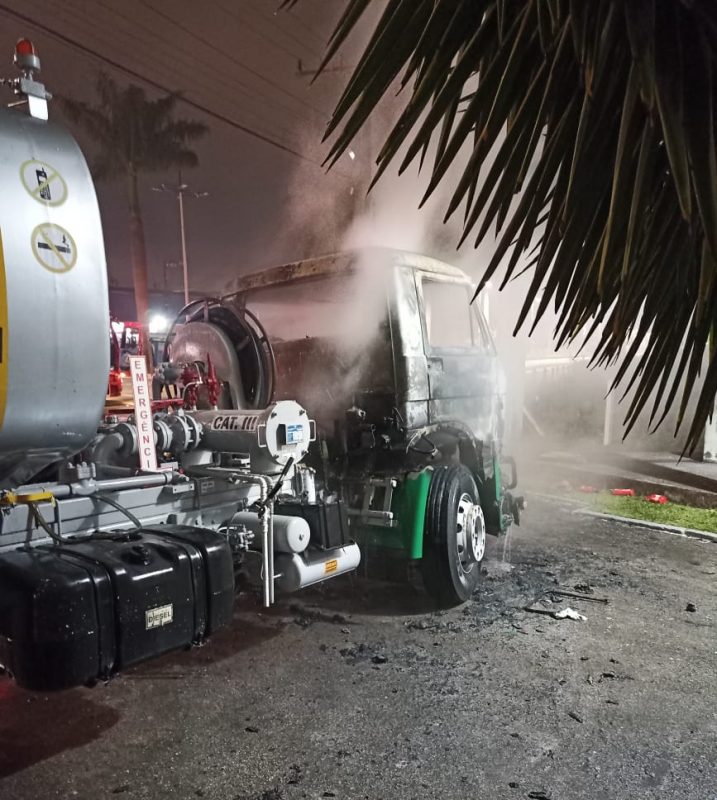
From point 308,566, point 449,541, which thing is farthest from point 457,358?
point 308,566

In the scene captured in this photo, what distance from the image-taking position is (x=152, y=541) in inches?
114

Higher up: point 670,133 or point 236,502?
point 670,133

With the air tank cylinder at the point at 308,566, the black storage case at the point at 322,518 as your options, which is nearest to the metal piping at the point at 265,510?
the air tank cylinder at the point at 308,566

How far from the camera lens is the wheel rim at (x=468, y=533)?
4.97 m

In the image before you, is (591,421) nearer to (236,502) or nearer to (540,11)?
(236,502)

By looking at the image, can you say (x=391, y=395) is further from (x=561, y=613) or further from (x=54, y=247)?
(x=54, y=247)

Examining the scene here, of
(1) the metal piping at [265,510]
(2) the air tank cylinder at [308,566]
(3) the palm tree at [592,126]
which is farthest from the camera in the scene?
(2) the air tank cylinder at [308,566]

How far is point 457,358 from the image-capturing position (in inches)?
213

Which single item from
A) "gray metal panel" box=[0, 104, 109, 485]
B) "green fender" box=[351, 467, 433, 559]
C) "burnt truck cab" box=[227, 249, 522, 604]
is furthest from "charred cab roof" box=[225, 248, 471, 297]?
"gray metal panel" box=[0, 104, 109, 485]

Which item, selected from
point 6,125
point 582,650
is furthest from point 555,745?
point 6,125

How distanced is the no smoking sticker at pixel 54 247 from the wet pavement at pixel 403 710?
2.22 meters

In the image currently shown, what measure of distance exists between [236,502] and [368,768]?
168cm

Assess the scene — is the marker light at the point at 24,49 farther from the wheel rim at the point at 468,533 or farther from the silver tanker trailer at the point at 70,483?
the wheel rim at the point at 468,533

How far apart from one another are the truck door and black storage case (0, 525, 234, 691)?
2.54 metres
